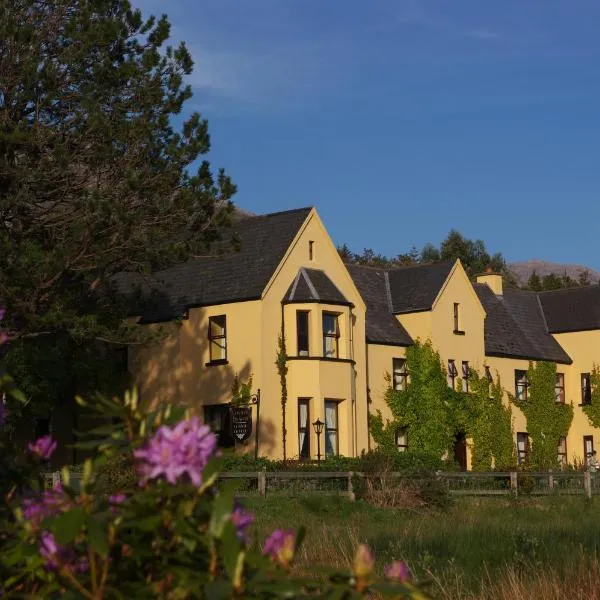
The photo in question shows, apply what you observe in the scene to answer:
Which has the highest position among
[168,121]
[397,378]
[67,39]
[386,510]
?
[67,39]

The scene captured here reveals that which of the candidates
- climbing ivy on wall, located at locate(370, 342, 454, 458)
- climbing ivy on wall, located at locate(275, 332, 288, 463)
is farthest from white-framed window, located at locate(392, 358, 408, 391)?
climbing ivy on wall, located at locate(275, 332, 288, 463)

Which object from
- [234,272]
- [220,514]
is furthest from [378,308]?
[220,514]

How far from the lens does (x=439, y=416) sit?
142 feet

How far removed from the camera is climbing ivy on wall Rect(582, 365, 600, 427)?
169 ft

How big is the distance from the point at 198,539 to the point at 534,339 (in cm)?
5088

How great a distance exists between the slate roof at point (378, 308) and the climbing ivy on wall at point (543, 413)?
6.89 m

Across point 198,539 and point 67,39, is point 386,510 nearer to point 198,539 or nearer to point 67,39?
point 67,39

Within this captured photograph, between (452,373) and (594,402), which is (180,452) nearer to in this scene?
(452,373)

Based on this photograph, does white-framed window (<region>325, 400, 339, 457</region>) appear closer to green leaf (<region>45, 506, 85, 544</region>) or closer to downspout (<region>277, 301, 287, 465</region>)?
downspout (<region>277, 301, 287, 465</region>)

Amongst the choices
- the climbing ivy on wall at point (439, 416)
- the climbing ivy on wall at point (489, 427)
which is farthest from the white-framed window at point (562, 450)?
the climbing ivy on wall at point (439, 416)

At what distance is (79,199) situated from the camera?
93.4ft

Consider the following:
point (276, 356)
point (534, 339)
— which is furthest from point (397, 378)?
point (534, 339)

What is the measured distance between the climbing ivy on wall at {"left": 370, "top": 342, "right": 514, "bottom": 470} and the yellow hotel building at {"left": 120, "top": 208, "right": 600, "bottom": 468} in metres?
0.50

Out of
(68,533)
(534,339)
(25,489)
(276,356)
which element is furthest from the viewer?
(534,339)
